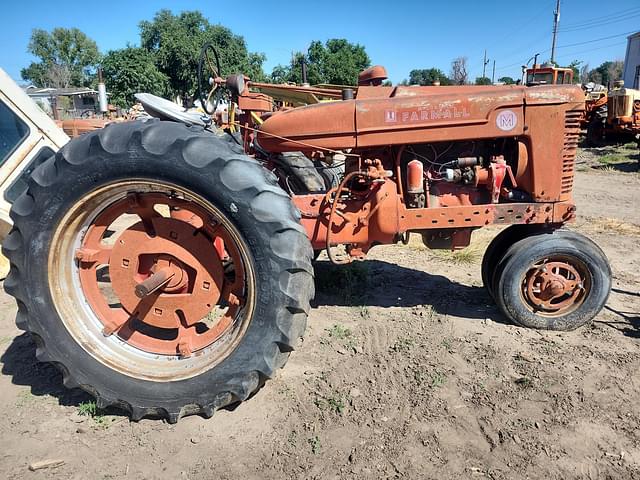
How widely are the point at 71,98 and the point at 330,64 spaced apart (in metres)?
24.8

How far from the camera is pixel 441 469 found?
2.03 m

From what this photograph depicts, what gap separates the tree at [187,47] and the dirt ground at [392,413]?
1242 inches

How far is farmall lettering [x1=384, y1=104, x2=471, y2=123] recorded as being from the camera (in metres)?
2.91

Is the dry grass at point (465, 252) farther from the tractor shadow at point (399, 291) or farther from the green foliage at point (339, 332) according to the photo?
the green foliage at point (339, 332)

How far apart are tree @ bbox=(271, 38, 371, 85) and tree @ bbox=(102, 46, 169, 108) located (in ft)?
40.1

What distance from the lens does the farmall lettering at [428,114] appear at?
2.91m

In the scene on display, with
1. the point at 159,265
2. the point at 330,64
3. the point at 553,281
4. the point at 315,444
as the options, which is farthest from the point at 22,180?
the point at 330,64

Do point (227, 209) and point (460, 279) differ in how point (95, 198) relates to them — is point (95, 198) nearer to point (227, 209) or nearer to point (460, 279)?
point (227, 209)

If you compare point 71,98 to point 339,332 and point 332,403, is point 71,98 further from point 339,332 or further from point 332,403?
point 332,403

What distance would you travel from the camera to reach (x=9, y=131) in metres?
4.79

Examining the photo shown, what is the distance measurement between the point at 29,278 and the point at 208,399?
107 centimetres

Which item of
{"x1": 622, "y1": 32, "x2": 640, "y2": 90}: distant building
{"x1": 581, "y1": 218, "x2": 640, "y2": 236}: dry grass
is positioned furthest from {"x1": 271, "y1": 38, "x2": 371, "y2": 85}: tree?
{"x1": 581, "y1": 218, "x2": 640, "y2": 236}: dry grass

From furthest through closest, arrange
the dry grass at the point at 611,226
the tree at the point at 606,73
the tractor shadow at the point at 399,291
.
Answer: the tree at the point at 606,73, the dry grass at the point at 611,226, the tractor shadow at the point at 399,291

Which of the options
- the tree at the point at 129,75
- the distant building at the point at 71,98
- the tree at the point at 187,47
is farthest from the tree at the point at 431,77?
the distant building at the point at 71,98
